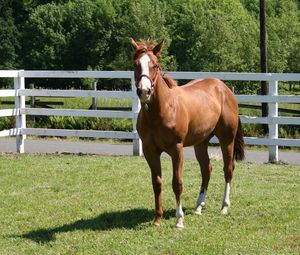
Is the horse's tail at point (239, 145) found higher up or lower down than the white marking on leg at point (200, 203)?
higher up

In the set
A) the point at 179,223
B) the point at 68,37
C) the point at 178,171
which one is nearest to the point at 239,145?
the point at 178,171

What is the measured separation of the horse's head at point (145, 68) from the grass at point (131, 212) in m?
1.47

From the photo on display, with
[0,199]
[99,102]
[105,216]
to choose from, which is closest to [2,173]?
[0,199]

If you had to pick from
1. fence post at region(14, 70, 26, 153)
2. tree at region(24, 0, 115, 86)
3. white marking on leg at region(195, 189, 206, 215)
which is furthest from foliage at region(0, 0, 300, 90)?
white marking on leg at region(195, 189, 206, 215)

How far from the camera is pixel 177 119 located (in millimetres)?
6422

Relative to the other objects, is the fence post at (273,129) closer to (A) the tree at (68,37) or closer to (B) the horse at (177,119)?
(B) the horse at (177,119)

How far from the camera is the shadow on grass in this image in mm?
6324

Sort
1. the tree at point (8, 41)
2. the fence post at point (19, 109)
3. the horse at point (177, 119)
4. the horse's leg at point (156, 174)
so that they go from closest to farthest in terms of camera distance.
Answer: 1. the horse at point (177, 119)
2. the horse's leg at point (156, 174)
3. the fence post at point (19, 109)
4. the tree at point (8, 41)

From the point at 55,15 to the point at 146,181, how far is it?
61.9 metres

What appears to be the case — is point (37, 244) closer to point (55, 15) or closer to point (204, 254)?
point (204, 254)

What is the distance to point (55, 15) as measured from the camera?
2697 inches

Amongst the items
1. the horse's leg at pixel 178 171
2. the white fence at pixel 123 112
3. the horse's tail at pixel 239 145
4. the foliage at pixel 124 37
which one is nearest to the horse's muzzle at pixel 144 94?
the horse's leg at pixel 178 171

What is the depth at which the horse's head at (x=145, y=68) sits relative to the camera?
5.75 meters

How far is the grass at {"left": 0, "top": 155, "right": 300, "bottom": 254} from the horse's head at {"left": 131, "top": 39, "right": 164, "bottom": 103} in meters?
1.47
